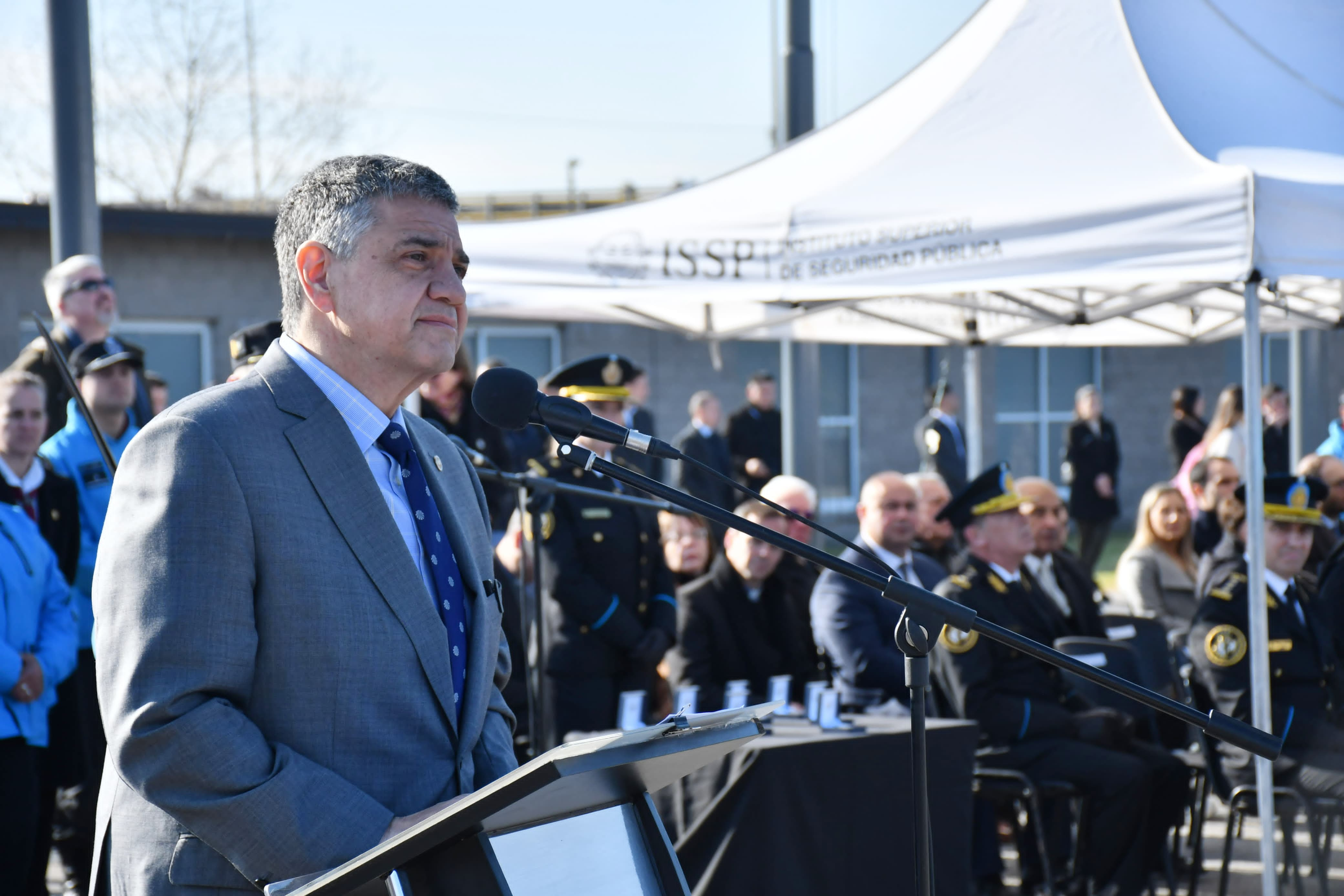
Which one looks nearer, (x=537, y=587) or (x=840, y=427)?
(x=537, y=587)

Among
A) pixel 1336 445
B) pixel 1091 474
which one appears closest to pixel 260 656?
pixel 1336 445

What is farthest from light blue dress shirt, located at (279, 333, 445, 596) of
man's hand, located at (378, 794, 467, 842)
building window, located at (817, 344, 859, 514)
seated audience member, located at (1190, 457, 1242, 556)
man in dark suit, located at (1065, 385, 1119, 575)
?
building window, located at (817, 344, 859, 514)

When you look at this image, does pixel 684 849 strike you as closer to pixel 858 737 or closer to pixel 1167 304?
pixel 858 737

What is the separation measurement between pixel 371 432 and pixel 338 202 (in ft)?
1.10

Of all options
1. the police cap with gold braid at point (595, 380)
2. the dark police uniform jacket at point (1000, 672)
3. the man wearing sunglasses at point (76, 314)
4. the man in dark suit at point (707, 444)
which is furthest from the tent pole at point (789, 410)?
the man wearing sunglasses at point (76, 314)

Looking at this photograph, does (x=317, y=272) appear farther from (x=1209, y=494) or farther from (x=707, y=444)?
(x=707, y=444)

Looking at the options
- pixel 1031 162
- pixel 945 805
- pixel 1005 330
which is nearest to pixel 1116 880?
pixel 945 805

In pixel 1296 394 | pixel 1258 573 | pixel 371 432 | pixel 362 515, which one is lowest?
pixel 1258 573

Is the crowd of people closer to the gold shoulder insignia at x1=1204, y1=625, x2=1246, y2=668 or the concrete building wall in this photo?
the gold shoulder insignia at x1=1204, y1=625, x2=1246, y2=668

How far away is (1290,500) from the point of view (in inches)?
204

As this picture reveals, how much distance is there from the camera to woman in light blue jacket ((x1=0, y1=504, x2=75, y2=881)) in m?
3.98

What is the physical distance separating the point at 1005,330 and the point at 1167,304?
3.52 feet

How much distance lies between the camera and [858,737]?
4152 mm

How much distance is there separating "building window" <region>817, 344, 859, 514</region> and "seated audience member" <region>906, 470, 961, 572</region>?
10.8 meters
